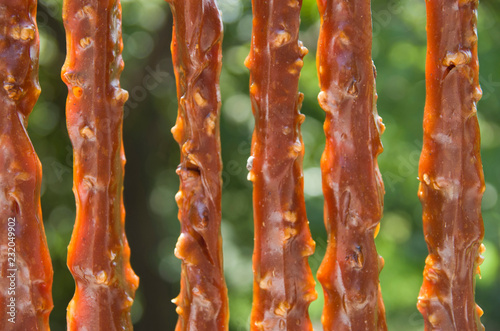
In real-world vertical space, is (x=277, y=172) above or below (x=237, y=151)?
below

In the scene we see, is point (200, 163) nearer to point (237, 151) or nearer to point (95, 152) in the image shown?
point (95, 152)

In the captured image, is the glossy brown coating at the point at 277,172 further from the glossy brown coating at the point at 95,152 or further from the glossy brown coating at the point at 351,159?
the glossy brown coating at the point at 95,152

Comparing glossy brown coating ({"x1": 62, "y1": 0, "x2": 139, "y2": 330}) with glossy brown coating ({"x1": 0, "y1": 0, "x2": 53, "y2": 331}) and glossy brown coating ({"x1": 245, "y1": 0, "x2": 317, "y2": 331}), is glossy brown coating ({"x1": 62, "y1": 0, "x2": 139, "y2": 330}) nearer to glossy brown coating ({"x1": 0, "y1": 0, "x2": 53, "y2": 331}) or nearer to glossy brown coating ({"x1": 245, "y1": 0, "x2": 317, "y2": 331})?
glossy brown coating ({"x1": 0, "y1": 0, "x2": 53, "y2": 331})

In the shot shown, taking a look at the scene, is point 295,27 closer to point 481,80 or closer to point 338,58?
point 338,58

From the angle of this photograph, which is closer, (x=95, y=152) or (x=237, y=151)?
(x=95, y=152)

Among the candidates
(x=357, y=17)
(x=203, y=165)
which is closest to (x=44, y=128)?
(x=203, y=165)

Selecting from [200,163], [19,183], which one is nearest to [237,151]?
[200,163]
